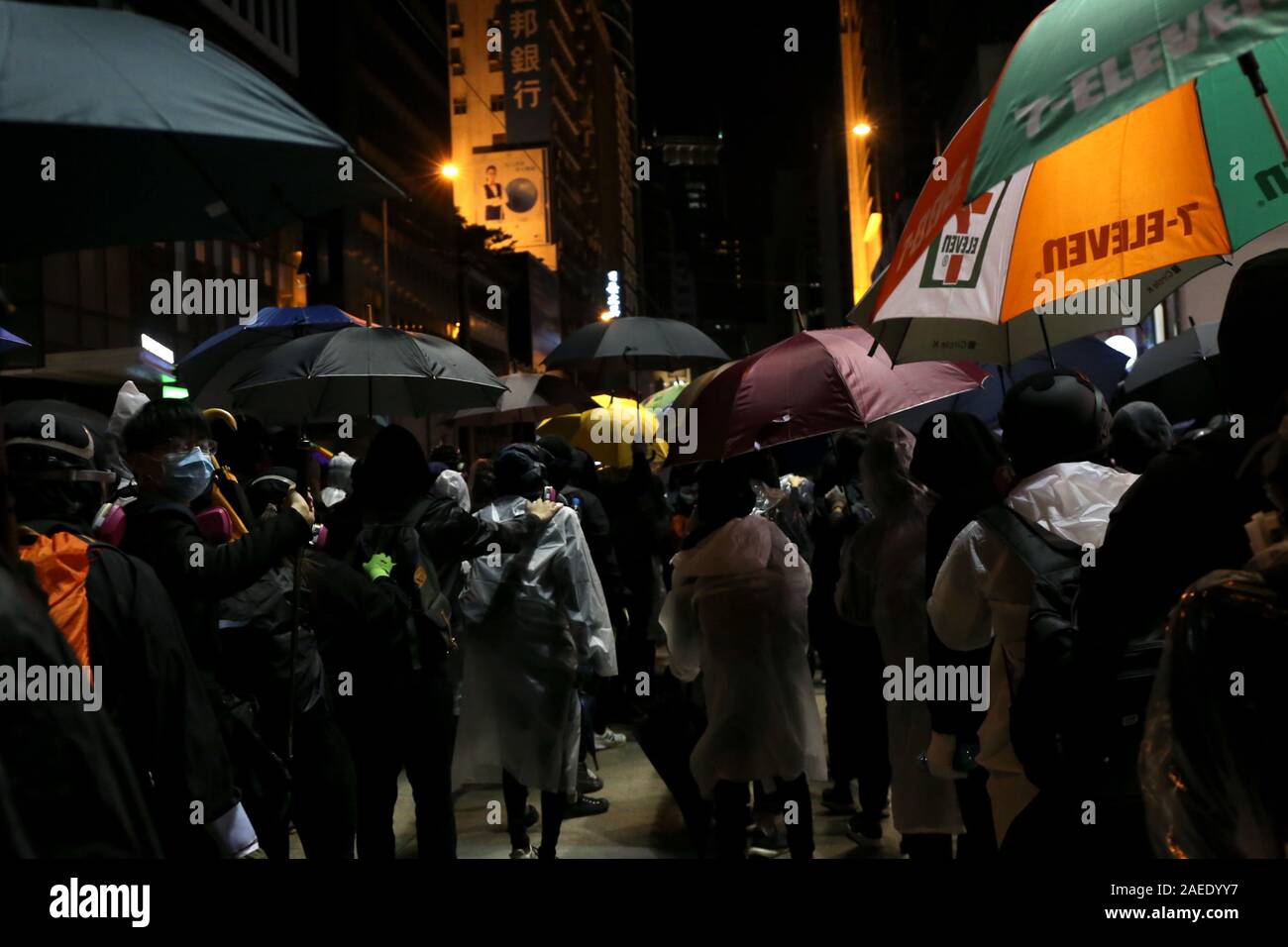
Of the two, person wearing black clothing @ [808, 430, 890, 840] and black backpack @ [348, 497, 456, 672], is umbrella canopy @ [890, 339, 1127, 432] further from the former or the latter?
black backpack @ [348, 497, 456, 672]

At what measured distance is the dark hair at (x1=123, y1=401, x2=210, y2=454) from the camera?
358 centimetres

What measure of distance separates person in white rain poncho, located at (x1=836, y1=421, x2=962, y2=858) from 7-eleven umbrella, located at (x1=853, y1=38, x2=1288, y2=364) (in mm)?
1296

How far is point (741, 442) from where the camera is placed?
533cm

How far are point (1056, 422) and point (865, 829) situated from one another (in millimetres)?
3853

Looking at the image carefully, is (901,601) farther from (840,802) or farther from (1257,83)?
(1257,83)

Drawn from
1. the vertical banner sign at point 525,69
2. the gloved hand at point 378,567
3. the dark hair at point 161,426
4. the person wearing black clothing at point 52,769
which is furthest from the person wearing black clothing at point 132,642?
the vertical banner sign at point 525,69

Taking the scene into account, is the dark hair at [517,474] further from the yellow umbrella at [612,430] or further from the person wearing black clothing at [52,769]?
the person wearing black clothing at [52,769]

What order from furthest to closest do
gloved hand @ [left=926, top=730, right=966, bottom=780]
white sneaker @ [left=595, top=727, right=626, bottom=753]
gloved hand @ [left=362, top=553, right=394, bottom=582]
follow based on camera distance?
1. white sneaker @ [left=595, top=727, right=626, bottom=753]
2. gloved hand @ [left=362, top=553, right=394, bottom=582]
3. gloved hand @ [left=926, top=730, right=966, bottom=780]

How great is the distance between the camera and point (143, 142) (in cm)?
289

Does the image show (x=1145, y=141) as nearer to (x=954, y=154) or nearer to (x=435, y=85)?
(x=954, y=154)

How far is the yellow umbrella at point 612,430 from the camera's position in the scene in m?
10.4

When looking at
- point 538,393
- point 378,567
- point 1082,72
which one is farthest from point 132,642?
point 538,393

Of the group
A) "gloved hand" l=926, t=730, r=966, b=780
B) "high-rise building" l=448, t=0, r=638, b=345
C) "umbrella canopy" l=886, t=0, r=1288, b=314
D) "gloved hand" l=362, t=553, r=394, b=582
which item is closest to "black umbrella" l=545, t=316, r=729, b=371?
"gloved hand" l=362, t=553, r=394, b=582
